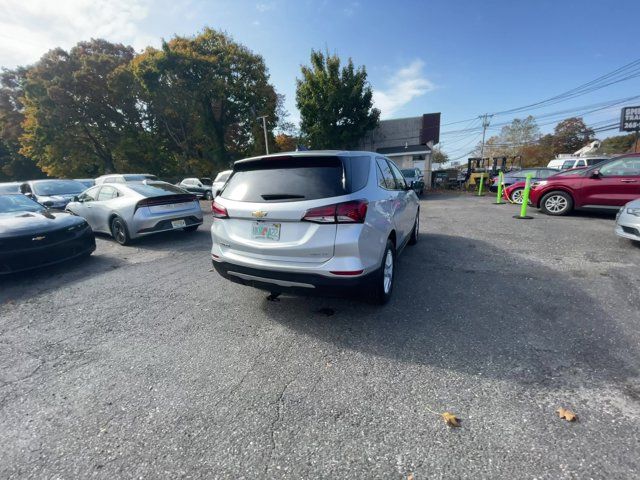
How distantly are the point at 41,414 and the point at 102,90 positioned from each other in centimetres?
3439

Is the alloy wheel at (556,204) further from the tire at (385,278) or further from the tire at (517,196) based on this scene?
the tire at (385,278)

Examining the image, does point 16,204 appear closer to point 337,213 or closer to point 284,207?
point 284,207

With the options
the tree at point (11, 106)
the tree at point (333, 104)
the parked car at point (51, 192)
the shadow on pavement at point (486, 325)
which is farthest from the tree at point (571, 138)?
the tree at point (11, 106)

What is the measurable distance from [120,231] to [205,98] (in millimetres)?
24156

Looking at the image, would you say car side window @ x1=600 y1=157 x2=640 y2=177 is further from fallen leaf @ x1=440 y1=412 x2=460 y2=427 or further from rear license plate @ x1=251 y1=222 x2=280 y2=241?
rear license plate @ x1=251 y1=222 x2=280 y2=241

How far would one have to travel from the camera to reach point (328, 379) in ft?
7.33

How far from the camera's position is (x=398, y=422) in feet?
5.98

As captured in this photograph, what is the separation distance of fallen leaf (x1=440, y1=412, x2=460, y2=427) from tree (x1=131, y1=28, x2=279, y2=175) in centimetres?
2939

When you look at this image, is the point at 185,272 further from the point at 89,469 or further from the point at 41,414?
the point at 89,469

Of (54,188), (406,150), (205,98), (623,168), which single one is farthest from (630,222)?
(205,98)

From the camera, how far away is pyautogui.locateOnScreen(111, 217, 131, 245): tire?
633 centimetres

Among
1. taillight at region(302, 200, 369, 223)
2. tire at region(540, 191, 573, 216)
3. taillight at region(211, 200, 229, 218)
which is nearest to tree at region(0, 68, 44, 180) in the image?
taillight at region(211, 200, 229, 218)

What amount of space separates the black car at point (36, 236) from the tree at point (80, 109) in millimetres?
27085

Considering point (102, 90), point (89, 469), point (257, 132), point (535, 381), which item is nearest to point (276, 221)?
point (89, 469)
